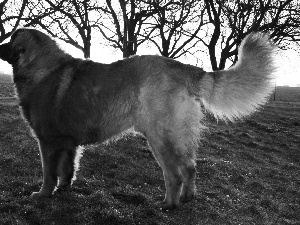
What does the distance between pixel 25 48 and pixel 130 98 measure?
167 cm

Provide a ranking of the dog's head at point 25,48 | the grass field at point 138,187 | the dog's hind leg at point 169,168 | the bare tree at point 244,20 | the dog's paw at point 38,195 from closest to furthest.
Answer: the grass field at point 138,187, the dog's hind leg at point 169,168, the dog's paw at point 38,195, the dog's head at point 25,48, the bare tree at point 244,20

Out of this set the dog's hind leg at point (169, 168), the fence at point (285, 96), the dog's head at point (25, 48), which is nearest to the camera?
the dog's hind leg at point (169, 168)

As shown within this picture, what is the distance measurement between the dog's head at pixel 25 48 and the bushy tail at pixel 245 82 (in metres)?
2.27

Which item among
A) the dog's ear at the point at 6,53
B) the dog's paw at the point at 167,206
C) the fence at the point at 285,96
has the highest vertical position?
the dog's ear at the point at 6,53

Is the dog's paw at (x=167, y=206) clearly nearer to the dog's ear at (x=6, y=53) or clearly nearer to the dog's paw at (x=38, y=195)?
the dog's paw at (x=38, y=195)

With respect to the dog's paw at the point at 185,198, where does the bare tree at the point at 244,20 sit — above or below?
above

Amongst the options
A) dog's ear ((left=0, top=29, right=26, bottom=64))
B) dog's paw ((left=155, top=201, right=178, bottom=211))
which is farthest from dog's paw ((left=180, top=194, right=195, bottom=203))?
dog's ear ((left=0, top=29, right=26, bottom=64))

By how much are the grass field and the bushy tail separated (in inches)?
57.4

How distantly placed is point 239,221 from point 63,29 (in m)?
11.9

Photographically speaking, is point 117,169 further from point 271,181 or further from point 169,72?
point 271,181

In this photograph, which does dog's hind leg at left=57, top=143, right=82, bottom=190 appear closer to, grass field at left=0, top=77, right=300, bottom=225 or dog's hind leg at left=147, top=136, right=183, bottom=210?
grass field at left=0, top=77, right=300, bottom=225

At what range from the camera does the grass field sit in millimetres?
3986

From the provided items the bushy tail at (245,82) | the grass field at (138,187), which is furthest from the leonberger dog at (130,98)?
the grass field at (138,187)

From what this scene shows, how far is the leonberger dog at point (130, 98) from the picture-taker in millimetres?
4117
